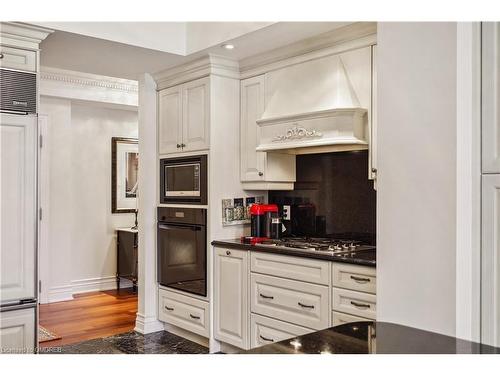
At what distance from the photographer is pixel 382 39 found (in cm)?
181

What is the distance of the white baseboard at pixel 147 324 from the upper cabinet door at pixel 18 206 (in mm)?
1527

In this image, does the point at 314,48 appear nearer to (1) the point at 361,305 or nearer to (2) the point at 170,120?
(2) the point at 170,120

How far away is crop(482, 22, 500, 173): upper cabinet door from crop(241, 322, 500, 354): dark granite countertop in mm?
607

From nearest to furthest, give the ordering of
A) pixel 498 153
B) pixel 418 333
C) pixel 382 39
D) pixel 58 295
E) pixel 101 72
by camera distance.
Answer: pixel 418 333
pixel 498 153
pixel 382 39
pixel 101 72
pixel 58 295

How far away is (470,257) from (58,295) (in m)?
5.06

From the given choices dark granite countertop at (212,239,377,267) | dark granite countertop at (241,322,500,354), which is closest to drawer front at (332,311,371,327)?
dark granite countertop at (212,239,377,267)

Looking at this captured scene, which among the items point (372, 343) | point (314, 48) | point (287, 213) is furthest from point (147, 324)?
point (372, 343)

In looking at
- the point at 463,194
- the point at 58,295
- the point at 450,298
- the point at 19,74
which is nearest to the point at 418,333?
the point at 450,298

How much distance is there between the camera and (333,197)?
370 centimetres

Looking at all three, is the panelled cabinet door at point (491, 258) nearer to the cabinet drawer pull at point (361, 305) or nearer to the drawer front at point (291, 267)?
the cabinet drawer pull at point (361, 305)

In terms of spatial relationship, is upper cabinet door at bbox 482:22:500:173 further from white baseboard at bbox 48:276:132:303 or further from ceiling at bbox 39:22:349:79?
white baseboard at bbox 48:276:132:303

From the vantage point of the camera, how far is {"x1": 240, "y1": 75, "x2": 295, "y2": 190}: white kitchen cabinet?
3801mm

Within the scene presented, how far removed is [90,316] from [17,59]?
2866 mm
